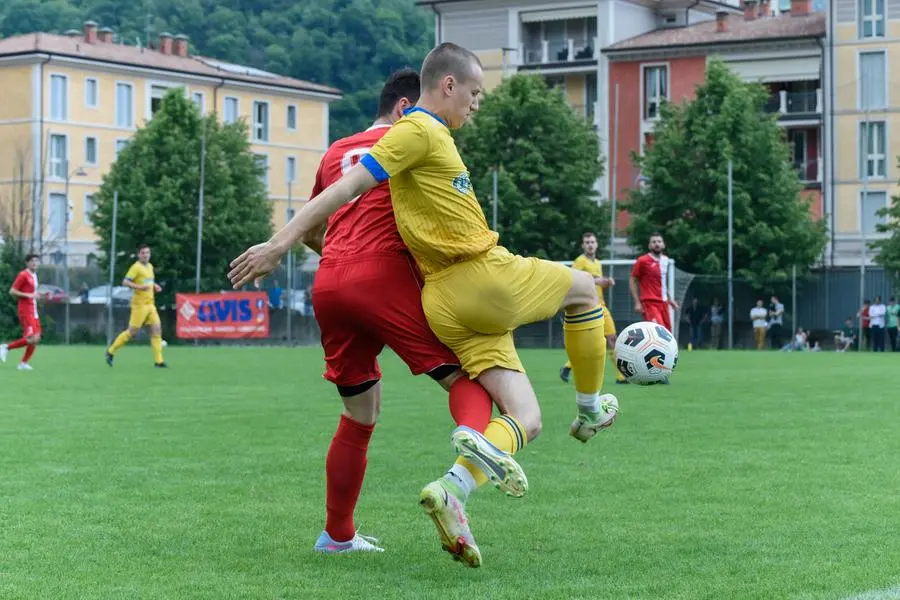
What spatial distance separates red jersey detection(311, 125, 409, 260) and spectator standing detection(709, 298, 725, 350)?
122 ft

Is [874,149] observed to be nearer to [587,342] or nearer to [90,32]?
Answer: [90,32]

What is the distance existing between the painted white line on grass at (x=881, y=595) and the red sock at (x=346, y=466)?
2268 millimetres

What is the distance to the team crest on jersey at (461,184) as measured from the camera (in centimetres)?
591

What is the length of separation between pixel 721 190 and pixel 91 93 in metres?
38.0

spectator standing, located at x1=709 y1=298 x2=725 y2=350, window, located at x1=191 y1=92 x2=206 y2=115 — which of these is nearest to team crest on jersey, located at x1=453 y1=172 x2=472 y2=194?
spectator standing, located at x1=709 y1=298 x2=725 y2=350

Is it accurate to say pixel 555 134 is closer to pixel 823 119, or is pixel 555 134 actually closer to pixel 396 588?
pixel 823 119

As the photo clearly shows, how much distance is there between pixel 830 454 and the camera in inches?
389

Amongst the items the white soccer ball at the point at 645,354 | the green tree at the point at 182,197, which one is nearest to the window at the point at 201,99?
the green tree at the point at 182,197

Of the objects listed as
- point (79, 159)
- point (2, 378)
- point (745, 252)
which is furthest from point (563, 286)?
point (79, 159)

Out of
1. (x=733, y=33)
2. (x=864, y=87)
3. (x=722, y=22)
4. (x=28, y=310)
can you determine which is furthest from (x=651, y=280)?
(x=722, y=22)

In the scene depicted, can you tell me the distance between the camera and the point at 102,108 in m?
73.6

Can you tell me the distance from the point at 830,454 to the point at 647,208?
38422 mm

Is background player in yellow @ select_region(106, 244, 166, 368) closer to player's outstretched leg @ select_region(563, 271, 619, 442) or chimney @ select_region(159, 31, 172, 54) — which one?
player's outstretched leg @ select_region(563, 271, 619, 442)

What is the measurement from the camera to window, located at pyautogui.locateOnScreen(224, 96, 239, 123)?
7839 centimetres
